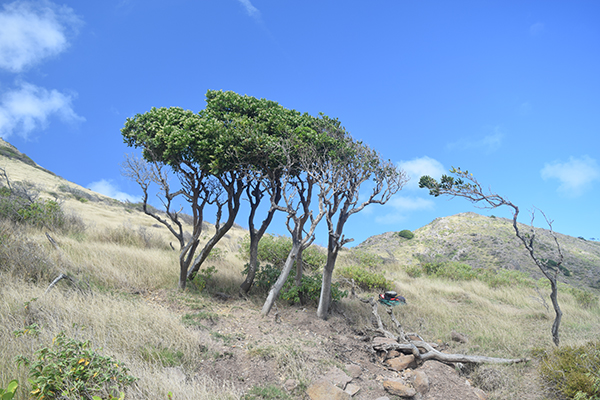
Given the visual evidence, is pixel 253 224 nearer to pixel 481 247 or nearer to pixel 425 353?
pixel 425 353

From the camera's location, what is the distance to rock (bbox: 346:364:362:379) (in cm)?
644

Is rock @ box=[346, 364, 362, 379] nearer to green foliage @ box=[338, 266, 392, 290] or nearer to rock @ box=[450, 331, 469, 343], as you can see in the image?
rock @ box=[450, 331, 469, 343]

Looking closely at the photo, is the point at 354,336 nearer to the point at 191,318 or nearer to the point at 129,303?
the point at 191,318

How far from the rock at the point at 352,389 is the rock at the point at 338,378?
66 mm

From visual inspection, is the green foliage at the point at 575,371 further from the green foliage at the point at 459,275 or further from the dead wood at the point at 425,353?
the green foliage at the point at 459,275

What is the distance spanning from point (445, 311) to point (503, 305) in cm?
415

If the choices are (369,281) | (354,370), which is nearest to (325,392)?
(354,370)

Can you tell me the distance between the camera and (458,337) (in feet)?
29.8

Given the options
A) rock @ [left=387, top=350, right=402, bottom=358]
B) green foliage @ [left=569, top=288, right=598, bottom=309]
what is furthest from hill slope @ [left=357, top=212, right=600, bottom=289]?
rock @ [left=387, top=350, right=402, bottom=358]

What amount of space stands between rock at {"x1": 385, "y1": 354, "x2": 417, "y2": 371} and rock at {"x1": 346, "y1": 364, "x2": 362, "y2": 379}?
1.12 m

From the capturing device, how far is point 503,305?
14.2 m

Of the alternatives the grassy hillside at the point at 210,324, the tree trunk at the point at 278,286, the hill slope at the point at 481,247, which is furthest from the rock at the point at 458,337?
the hill slope at the point at 481,247

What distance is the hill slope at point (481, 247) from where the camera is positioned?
94.1 ft

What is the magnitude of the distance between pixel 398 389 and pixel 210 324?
437 centimetres
